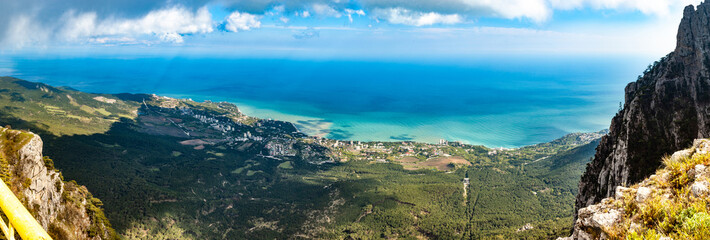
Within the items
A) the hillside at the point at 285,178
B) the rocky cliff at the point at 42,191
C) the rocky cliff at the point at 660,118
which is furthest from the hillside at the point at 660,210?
the hillside at the point at 285,178

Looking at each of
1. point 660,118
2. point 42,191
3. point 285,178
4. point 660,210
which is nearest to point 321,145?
point 285,178

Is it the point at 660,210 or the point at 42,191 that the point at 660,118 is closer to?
the point at 660,210

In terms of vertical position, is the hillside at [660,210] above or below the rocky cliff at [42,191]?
above

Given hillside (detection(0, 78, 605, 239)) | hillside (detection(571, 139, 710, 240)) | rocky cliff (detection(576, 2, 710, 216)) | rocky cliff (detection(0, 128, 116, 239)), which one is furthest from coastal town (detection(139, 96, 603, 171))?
hillside (detection(571, 139, 710, 240))

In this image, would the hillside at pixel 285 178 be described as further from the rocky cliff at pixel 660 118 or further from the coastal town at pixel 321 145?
the rocky cliff at pixel 660 118

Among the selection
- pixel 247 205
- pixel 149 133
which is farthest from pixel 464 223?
pixel 149 133

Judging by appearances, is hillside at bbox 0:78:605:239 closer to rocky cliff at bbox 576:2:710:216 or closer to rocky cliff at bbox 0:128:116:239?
rocky cliff at bbox 576:2:710:216

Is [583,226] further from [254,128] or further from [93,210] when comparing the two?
[254,128]
